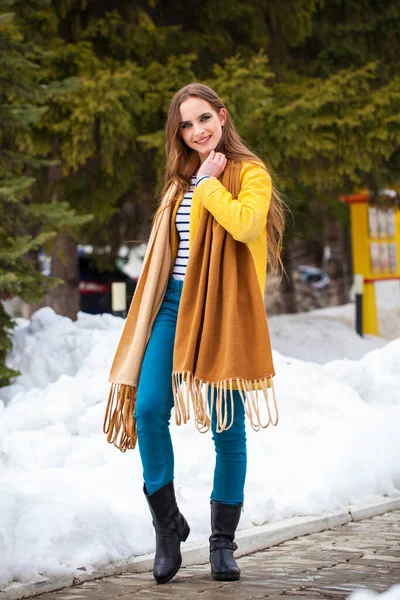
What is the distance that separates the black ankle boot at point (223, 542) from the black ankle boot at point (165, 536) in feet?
0.50

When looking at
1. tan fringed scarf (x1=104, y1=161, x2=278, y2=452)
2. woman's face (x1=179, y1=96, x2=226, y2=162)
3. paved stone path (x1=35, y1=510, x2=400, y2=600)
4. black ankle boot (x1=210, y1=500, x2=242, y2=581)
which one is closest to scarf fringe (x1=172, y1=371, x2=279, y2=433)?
tan fringed scarf (x1=104, y1=161, x2=278, y2=452)

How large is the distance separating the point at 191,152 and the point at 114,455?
258 cm

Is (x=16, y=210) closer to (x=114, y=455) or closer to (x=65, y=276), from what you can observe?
(x=114, y=455)

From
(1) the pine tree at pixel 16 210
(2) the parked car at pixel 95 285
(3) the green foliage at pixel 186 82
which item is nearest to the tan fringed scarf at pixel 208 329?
(1) the pine tree at pixel 16 210

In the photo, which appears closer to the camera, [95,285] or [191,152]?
[191,152]

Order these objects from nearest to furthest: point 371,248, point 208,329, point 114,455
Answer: point 208,329
point 114,455
point 371,248

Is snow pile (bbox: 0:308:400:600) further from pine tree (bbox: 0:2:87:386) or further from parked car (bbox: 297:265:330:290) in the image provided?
parked car (bbox: 297:265:330:290)

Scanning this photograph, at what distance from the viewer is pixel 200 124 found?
4.49 m

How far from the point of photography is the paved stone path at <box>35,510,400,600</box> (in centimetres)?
405

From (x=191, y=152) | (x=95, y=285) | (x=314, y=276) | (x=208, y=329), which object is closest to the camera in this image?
(x=208, y=329)

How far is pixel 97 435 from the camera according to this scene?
7.13 m

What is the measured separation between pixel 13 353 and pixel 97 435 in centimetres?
202

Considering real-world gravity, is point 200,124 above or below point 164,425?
above

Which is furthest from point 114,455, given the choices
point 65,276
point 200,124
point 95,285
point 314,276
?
point 314,276
